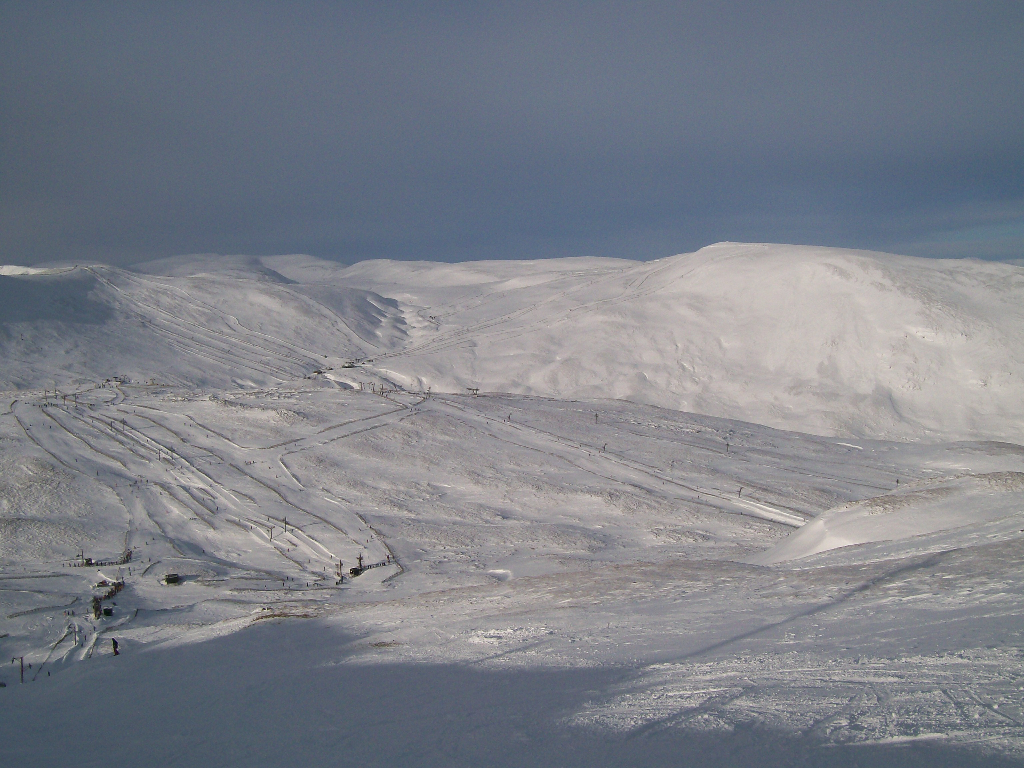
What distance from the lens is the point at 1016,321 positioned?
158 ft

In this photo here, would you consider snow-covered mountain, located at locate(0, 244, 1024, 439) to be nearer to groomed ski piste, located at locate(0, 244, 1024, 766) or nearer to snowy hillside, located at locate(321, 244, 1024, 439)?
snowy hillside, located at locate(321, 244, 1024, 439)

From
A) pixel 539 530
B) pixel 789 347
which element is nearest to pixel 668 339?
pixel 789 347

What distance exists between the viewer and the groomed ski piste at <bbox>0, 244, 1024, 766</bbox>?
23.7ft

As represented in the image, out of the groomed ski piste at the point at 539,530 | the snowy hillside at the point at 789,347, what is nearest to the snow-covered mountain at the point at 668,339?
the snowy hillside at the point at 789,347

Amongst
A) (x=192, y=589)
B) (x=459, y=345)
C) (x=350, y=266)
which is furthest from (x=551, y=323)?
(x=350, y=266)

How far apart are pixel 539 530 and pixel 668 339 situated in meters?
35.1

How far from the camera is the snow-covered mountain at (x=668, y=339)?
1816 inches

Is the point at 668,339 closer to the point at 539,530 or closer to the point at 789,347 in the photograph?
the point at 789,347

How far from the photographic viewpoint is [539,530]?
77.4 ft

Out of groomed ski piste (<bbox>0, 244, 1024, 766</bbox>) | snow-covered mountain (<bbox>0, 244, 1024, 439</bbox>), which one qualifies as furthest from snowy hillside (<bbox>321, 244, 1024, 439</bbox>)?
groomed ski piste (<bbox>0, 244, 1024, 766</bbox>)

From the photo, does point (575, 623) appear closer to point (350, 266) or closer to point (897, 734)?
point (897, 734)

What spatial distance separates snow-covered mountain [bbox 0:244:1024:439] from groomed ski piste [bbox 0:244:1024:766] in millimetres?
321

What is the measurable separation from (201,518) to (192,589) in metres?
5.99

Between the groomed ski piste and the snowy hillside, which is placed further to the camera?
the snowy hillside
